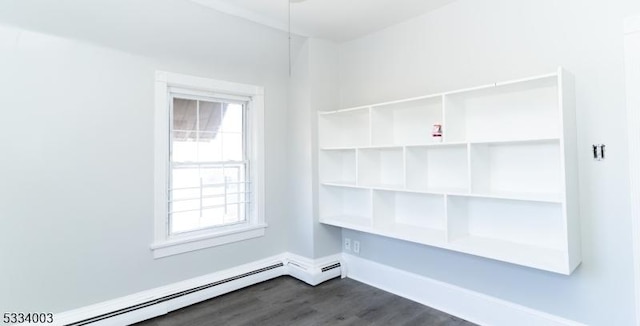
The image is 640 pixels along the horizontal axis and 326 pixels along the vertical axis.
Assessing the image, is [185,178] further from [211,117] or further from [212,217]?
[211,117]

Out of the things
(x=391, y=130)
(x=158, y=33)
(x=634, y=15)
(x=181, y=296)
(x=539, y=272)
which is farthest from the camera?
(x=391, y=130)

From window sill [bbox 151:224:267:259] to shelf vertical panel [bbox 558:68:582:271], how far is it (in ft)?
8.34

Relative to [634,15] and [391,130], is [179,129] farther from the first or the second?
[634,15]

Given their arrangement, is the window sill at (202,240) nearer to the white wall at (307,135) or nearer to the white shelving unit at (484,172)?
the white wall at (307,135)

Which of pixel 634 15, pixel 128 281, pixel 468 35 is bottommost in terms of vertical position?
pixel 128 281

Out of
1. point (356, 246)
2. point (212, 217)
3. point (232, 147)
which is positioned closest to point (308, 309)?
point (356, 246)

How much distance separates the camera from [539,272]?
7.14 feet

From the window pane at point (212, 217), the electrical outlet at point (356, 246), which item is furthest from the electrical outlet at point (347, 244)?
the window pane at point (212, 217)

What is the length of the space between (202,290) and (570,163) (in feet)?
9.60

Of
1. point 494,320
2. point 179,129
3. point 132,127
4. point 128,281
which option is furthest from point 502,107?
point 128,281

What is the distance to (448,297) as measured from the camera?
2635 millimetres

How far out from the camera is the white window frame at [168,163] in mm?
2668

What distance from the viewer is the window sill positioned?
2.67 metres

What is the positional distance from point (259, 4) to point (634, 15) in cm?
244
